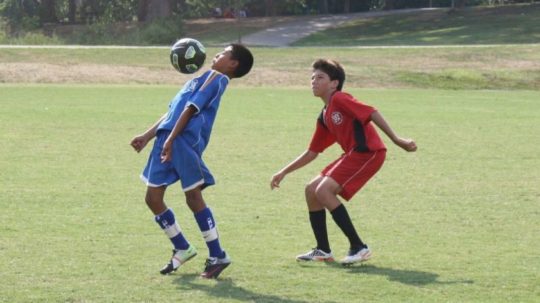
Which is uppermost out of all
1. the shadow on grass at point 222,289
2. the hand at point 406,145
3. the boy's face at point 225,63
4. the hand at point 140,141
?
the boy's face at point 225,63

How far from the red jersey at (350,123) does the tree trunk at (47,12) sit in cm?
5531

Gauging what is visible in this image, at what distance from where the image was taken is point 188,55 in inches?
284

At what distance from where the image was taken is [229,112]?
20.8m

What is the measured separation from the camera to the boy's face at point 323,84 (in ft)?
24.9

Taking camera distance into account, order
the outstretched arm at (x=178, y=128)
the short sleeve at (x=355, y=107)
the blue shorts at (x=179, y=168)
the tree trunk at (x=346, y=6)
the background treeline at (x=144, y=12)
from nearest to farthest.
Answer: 1. the outstretched arm at (x=178, y=128)
2. the blue shorts at (x=179, y=168)
3. the short sleeve at (x=355, y=107)
4. the background treeline at (x=144, y=12)
5. the tree trunk at (x=346, y=6)

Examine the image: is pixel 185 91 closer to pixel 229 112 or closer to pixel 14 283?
pixel 14 283

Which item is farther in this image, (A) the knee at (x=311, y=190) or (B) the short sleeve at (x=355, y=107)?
(A) the knee at (x=311, y=190)

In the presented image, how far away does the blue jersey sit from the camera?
696 cm

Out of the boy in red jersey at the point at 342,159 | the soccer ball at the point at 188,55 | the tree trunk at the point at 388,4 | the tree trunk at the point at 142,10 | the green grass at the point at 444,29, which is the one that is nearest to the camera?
the soccer ball at the point at 188,55

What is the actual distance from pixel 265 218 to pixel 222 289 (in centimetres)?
275

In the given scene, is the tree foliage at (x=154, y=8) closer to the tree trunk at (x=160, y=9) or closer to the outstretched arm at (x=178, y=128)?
the tree trunk at (x=160, y=9)

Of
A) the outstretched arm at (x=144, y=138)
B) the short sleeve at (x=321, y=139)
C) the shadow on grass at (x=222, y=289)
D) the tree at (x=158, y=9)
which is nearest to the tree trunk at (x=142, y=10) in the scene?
the tree at (x=158, y=9)

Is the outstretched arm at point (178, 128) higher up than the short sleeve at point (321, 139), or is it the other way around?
the outstretched arm at point (178, 128)

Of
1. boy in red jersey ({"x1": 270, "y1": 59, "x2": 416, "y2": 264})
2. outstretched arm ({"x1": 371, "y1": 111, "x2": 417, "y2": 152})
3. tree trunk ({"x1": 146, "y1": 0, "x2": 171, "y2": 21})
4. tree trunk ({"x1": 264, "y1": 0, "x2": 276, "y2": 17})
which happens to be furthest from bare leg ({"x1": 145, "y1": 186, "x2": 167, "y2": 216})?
tree trunk ({"x1": 264, "y1": 0, "x2": 276, "y2": 17})
